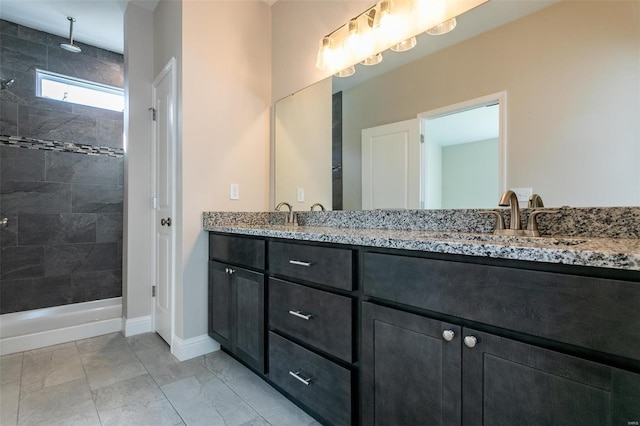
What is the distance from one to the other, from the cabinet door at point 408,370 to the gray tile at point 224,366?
0.99 m

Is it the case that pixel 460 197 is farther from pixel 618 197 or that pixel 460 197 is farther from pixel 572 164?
pixel 618 197

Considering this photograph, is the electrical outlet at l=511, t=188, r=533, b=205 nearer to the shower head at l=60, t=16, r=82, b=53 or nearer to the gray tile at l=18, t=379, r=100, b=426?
the gray tile at l=18, t=379, r=100, b=426

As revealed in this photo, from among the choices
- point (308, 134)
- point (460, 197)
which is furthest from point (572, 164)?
point (308, 134)

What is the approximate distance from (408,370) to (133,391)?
1513mm

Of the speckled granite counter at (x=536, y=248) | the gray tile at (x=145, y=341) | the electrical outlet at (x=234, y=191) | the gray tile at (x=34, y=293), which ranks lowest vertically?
the gray tile at (x=145, y=341)

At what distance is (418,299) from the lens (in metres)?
0.94

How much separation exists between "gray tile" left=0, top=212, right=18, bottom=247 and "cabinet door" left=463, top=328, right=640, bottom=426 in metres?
3.66

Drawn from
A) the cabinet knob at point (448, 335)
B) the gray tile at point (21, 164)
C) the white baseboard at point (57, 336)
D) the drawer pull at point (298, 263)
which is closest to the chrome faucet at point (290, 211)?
the drawer pull at point (298, 263)

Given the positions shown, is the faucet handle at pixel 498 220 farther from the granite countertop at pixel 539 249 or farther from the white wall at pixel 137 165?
the white wall at pixel 137 165

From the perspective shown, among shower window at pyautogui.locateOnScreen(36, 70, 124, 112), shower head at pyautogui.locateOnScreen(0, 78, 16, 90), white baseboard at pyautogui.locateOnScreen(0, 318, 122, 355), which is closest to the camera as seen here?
white baseboard at pyautogui.locateOnScreen(0, 318, 122, 355)

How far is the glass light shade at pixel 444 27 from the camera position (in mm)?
1428

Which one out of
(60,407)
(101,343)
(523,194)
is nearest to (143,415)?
(60,407)

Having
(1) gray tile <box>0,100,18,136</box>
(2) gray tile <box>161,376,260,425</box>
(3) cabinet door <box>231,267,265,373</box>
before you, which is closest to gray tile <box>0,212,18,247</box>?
(1) gray tile <box>0,100,18,136</box>

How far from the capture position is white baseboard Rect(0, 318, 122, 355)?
2.12 m
